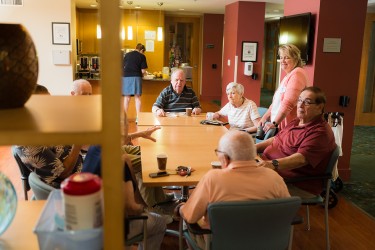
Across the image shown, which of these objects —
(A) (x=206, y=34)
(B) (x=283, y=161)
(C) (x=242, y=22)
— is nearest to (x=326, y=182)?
(B) (x=283, y=161)

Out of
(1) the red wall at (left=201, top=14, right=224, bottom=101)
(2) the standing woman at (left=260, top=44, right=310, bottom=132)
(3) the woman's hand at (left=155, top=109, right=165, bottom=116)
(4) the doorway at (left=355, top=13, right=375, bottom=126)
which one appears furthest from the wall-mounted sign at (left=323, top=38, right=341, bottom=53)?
(1) the red wall at (left=201, top=14, right=224, bottom=101)

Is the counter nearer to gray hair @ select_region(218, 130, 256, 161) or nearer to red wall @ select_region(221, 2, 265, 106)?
red wall @ select_region(221, 2, 265, 106)

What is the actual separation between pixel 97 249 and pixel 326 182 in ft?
7.78

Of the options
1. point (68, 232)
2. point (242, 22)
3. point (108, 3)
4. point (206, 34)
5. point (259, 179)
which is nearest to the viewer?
point (108, 3)

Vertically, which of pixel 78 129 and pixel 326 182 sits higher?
pixel 78 129

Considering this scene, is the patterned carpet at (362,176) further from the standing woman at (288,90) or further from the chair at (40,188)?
the chair at (40,188)

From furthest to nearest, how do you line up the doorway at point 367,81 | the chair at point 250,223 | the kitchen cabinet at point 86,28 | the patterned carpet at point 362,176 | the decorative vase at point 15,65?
the kitchen cabinet at point 86,28 → the doorway at point 367,81 → the patterned carpet at point 362,176 → the chair at point 250,223 → the decorative vase at point 15,65

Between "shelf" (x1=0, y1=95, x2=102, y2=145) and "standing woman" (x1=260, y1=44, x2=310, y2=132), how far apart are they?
3.24 m

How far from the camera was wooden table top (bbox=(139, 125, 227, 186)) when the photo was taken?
229 cm

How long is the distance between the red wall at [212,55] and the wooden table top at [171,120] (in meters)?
7.30

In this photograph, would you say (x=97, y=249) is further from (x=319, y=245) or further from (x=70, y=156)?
(x=319, y=245)

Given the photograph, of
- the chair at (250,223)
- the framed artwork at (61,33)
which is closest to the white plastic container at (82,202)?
the chair at (250,223)

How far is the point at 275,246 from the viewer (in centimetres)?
195

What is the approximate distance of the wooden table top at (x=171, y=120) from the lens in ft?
12.9
